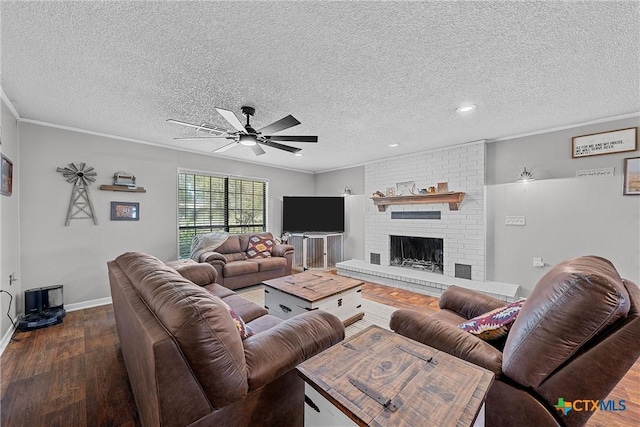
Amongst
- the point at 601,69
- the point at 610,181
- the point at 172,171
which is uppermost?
the point at 601,69

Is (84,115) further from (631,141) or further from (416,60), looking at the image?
(631,141)

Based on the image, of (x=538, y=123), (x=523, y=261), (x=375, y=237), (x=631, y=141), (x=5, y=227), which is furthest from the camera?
(x=375, y=237)

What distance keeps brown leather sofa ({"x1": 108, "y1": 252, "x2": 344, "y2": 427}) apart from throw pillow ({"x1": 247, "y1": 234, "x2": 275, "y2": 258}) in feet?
11.1

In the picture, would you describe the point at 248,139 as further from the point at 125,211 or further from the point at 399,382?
the point at 125,211

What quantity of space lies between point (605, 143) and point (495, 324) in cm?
325

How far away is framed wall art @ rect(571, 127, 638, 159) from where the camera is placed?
292cm

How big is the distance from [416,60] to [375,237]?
389cm

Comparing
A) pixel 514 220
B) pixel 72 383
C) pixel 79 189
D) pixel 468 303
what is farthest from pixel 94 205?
pixel 514 220

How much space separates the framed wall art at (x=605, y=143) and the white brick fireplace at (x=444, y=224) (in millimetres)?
1042

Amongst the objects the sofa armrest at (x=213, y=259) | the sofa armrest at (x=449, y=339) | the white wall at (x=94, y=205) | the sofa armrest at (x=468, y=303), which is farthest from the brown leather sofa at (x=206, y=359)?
the white wall at (x=94, y=205)

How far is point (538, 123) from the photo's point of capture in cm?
322

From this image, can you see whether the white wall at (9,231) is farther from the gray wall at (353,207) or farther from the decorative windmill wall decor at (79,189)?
the gray wall at (353,207)

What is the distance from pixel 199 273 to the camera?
296 centimetres

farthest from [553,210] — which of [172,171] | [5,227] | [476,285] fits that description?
[5,227]
